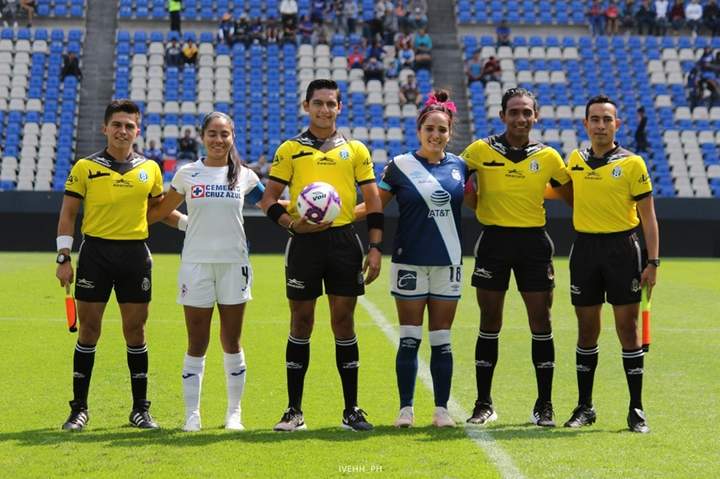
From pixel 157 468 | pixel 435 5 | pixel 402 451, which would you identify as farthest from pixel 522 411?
pixel 435 5

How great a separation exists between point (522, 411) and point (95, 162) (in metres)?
3.32

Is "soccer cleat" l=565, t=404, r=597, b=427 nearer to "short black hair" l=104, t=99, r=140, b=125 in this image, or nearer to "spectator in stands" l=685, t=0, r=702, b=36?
"short black hair" l=104, t=99, r=140, b=125

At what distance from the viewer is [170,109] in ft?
100

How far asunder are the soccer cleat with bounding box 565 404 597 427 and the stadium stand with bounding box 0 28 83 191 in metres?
22.1

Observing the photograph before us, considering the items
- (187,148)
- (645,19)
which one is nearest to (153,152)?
(187,148)

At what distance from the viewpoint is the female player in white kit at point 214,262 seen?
6.95 metres

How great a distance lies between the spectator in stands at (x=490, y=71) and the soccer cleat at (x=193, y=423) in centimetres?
2648

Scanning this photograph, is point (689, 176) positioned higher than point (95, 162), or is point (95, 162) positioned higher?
point (689, 176)

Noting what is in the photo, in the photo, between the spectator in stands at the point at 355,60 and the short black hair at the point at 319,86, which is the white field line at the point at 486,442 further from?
the spectator in stands at the point at 355,60

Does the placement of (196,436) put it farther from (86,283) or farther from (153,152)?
(153,152)

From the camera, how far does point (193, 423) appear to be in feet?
22.5

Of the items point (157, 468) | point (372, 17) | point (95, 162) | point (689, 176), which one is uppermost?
point (372, 17)

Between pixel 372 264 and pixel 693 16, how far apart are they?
31085 mm

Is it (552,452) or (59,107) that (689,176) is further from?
(552,452)
